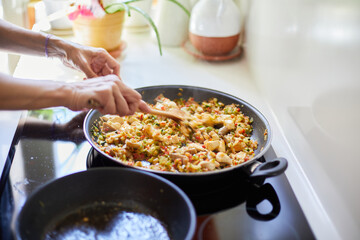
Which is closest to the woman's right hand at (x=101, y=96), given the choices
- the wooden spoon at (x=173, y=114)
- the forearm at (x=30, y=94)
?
the forearm at (x=30, y=94)

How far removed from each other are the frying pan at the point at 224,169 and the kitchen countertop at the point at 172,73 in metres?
0.11

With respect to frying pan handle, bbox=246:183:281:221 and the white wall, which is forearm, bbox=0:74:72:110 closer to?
frying pan handle, bbox=246:183:281:221

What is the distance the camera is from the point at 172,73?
1.76 m

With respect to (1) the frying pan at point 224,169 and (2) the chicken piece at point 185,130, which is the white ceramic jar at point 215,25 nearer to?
(1) the frying pan at point 224,169

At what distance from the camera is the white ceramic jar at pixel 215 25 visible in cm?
173

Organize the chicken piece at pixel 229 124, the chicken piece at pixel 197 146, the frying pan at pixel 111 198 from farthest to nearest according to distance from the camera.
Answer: the chicken piece at pixel 229 124, the chicken piece at pixel 197 146, the frying pan at pixel 111 198

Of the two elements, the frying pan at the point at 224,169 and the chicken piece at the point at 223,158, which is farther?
the chicken piece at the point at 223,158

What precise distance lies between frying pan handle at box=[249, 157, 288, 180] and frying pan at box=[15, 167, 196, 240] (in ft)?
0.83

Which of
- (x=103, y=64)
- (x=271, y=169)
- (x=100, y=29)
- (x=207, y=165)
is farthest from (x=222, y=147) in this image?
(x=100, y=29)

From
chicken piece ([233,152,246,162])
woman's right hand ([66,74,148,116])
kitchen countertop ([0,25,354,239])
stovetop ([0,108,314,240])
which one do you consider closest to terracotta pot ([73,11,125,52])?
kitchen countertop ([0,25,354,239])

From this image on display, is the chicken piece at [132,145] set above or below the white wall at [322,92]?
below

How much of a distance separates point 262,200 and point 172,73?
2.92 ft

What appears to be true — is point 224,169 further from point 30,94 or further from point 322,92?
point 30,94

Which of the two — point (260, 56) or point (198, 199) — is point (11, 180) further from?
point (260, 56)
